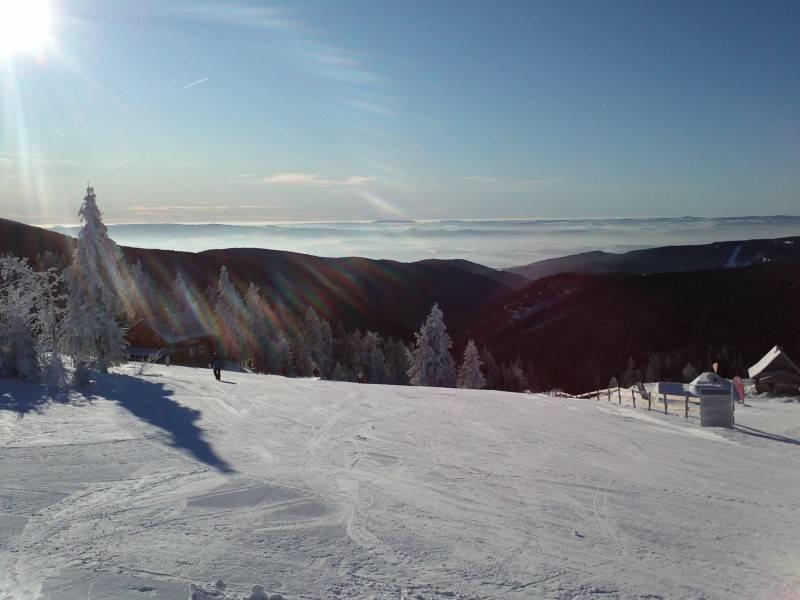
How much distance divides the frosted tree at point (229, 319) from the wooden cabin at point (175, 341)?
3.21 metres

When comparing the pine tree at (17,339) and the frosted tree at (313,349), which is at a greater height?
the pine tree at (17,339)

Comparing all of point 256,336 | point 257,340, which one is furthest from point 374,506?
point 256,336

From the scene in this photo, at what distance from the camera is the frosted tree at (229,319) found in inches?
2251

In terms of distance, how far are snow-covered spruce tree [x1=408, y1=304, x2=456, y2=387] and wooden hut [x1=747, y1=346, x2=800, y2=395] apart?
26878 mm

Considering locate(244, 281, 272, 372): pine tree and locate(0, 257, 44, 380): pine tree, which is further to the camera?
locate(244, 281, 272, 372): pine tree

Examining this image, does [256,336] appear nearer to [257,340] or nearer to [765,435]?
[257,340]

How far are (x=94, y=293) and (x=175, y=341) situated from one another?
A: 32.7m

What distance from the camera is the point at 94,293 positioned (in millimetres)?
29578

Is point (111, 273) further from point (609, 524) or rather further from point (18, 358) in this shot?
point (609, 524)

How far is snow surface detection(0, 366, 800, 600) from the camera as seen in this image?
6480 mm

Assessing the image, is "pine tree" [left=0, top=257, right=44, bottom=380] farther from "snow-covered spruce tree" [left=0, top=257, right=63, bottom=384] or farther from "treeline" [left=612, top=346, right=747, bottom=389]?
"treeline" [left=612, top=346, right=747, bottom=389]

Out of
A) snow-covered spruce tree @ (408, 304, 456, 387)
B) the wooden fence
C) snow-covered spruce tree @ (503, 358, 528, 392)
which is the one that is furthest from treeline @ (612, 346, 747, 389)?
the wooden fence

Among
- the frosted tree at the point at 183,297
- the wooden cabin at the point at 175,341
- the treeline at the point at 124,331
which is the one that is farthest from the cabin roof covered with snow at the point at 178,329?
the frosted tree at the point at 183,297

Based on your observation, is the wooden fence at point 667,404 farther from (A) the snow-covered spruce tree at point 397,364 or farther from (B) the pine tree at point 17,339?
(A) the snow-covered spruce tree at point 397,364
